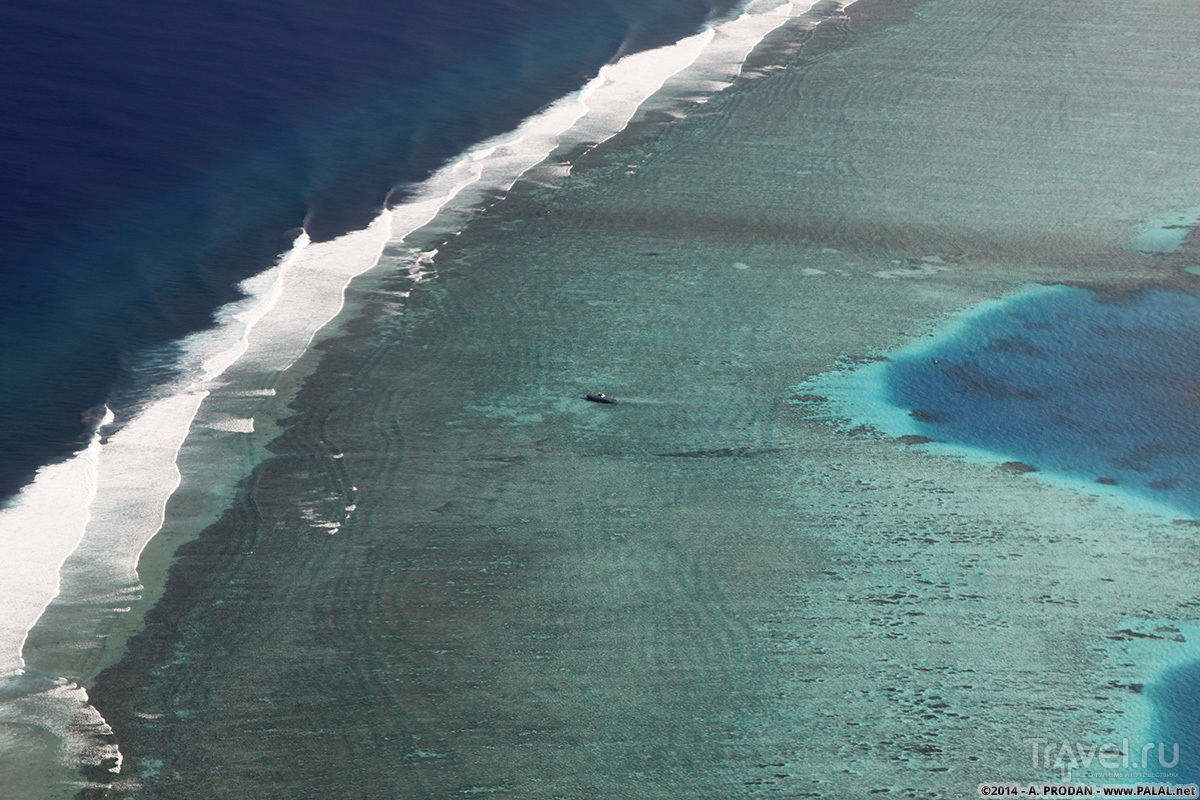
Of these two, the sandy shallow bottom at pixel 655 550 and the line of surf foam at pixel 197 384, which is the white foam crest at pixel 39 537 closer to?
the line of surf foam at pixel 197 384

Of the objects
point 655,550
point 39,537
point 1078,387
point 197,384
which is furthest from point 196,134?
point 1078,387

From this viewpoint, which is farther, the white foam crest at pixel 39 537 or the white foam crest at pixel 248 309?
the white foam crest at pixel 248 309

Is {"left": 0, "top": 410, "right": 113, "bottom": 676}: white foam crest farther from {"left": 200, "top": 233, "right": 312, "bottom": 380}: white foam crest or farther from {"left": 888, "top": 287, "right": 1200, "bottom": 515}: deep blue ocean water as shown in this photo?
{"left": 888, "top": 287, "right": 1200, "bottom": 515}: deep blue ocean water

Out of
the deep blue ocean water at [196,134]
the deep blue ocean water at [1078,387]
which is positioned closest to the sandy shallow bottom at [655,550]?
the deep blue ocean water at [1078,387]

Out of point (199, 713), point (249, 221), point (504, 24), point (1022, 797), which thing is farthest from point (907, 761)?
point (504, 24)

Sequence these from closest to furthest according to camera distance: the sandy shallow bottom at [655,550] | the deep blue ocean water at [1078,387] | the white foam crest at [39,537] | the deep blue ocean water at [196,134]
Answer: the sandy shallow bottom at [655,550] < the white foam crest at [39,537] < the deep blue ocean water at [1078,387] < the deep blue ocean water at [196,134]

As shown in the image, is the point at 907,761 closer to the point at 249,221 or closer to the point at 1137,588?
the point at 1137,588
